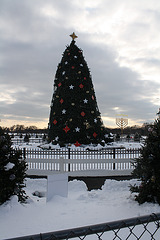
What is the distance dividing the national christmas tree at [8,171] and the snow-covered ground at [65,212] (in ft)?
0.69

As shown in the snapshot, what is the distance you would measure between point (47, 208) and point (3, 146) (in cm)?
206

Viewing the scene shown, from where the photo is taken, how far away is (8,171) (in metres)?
4.94

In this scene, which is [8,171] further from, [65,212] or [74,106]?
[74,106]

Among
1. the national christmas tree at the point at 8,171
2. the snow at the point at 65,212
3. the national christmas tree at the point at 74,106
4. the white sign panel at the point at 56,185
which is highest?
the national christmas tree at the point at 74,106

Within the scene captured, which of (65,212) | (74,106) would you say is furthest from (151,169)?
(74,106)

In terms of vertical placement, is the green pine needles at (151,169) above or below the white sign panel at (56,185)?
above

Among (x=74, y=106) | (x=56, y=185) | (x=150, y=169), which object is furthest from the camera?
(x=74, y=106)

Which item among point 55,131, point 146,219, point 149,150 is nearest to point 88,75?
point 55,131

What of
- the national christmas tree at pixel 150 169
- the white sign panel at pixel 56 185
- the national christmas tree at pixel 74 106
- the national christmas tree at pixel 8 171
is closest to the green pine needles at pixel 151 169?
the national christmas tree at pixel 150 169

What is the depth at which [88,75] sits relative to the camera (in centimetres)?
2064

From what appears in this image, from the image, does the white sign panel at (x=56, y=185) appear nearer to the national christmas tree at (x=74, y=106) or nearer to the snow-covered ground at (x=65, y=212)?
the snow-covered ground at (x=65, y=212)

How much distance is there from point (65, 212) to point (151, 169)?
8.28ft

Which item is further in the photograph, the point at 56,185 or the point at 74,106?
the point at 74,106

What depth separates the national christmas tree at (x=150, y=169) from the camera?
16.0ft
